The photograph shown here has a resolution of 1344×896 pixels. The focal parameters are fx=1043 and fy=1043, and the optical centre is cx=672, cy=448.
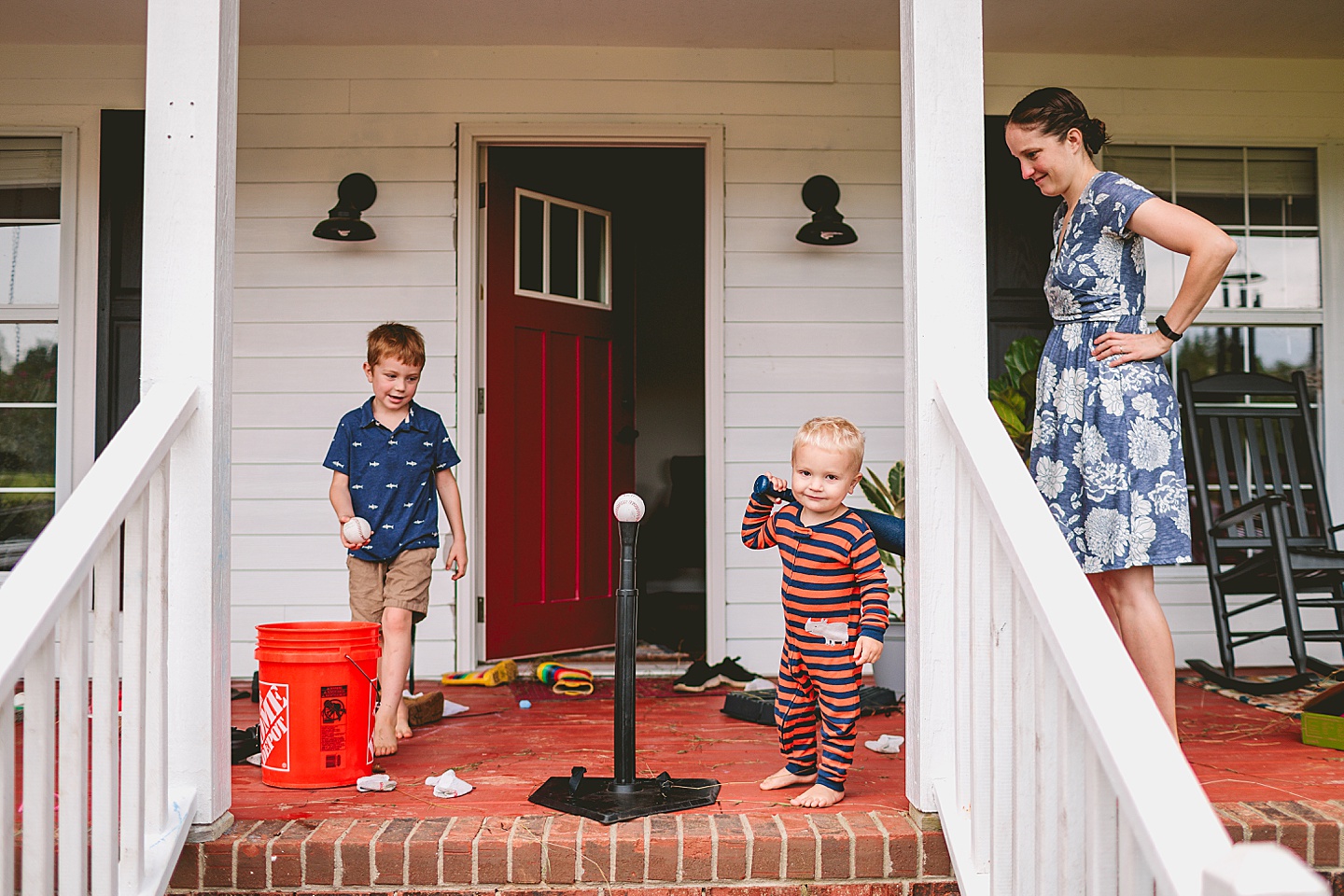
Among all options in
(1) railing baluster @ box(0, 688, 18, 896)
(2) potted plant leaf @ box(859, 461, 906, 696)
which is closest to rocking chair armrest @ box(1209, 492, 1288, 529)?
(2) potted plant leaf @ box(859, 461, 906, 696)

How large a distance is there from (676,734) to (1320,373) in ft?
10.7

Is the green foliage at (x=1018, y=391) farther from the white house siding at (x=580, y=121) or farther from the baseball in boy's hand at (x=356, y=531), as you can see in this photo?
the baseball in boy's hand at (x=356, y=531)

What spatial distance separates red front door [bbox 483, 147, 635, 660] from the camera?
4.46 metres

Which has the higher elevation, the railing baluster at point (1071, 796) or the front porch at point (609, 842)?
the railing baluster at point (1071, 796)

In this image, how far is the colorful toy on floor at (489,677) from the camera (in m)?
→ 4.04

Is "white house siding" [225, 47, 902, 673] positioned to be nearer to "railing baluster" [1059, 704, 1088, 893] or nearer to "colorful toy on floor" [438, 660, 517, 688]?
"colorful toy on floor" [438, 660, 517, 688]

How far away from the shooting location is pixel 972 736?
189 cm

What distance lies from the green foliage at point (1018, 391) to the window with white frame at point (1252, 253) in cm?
82

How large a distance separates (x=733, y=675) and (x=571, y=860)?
2.05m

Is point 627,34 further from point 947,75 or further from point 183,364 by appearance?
point 183,364

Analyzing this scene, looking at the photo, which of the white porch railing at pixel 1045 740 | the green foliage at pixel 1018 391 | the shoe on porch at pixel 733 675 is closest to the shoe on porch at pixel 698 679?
the shoe on porch at pixel 733 675

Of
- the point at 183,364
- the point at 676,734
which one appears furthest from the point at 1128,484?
the point at 183,364

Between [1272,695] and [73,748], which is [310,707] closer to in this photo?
[73,748]

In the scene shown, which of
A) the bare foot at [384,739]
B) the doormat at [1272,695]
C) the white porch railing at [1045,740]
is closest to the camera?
the white porch railing at [1045,740]
